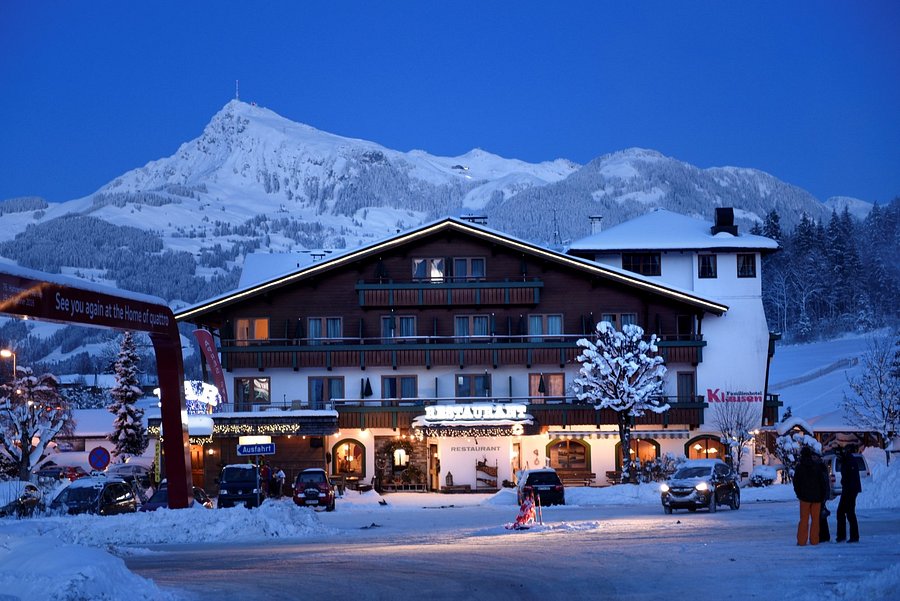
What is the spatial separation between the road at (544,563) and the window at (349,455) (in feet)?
99.9

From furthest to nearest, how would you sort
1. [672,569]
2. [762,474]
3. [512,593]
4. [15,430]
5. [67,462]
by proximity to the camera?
1. [67,462]
2. [15,430]
3. [762,474]
4. [672,569]
5. [512,593]

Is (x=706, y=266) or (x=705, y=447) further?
(x=706, y=266)

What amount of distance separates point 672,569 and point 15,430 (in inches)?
2013

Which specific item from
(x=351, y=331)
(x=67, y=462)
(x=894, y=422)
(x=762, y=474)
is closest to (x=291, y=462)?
(x=351, y=331)

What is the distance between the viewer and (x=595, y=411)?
208ft

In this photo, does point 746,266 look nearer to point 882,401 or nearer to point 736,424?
point 736,424

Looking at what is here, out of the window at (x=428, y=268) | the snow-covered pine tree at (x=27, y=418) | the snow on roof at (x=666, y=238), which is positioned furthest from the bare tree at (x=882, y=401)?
the snow-covered pine tree at (x=27, y=418)

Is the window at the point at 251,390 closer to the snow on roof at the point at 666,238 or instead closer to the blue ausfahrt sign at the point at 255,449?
the blue ausfahrt sign at the point at 255,449

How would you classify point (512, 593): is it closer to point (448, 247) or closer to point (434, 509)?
point (434, 509)

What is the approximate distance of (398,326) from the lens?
65.5 m

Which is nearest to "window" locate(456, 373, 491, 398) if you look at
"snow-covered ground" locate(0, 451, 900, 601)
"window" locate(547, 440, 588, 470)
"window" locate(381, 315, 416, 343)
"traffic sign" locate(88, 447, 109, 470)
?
"window" locate(381, 315, 416, 343)

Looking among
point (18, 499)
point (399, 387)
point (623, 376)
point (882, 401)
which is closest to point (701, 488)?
point (18, 499)

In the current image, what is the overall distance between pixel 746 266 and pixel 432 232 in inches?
719

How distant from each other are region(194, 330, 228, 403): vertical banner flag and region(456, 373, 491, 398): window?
12.3 m
